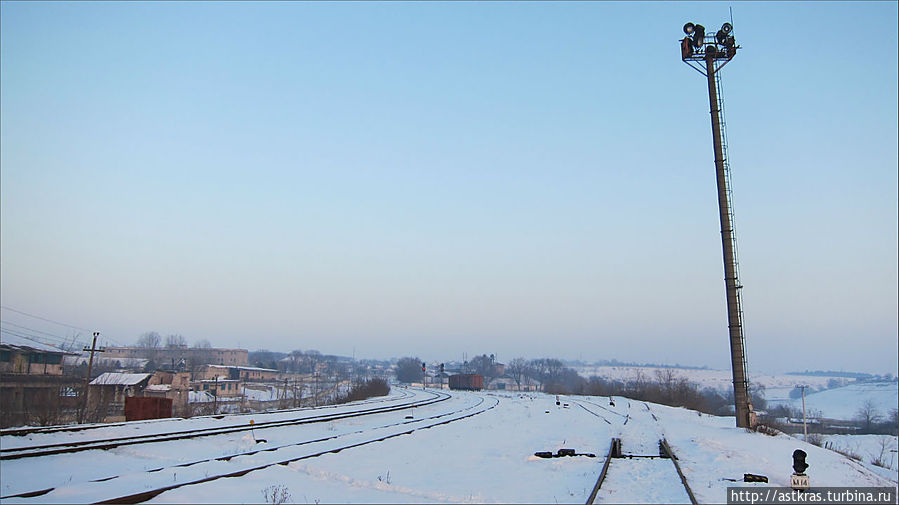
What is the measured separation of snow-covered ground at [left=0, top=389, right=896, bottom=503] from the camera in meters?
10.9

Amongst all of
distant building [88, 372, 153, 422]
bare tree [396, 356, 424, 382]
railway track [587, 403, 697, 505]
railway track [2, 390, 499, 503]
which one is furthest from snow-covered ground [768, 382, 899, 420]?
railway track [2, 390, 499, 503]

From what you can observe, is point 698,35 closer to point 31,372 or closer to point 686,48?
point 686,48

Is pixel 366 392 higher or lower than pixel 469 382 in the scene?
Result: higher

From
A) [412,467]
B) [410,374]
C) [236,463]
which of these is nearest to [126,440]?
[236,463]

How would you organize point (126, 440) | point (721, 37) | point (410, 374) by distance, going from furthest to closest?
point (410, 374) → point (721, 37) → point (126, 440)

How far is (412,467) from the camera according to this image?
1416 cm

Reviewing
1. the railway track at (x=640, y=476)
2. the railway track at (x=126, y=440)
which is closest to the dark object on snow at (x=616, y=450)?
the railway track at (x=640, y=476)

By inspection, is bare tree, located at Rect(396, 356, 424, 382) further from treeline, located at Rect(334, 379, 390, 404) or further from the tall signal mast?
the tall signal mast

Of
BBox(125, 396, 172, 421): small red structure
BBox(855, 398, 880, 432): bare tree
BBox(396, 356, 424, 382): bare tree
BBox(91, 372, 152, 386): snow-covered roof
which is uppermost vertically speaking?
BBox(125, 396, 172, 421): small red structure

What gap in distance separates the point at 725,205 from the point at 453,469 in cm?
1915

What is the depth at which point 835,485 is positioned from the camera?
41.0 feet

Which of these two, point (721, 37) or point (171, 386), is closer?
point (721, 37)

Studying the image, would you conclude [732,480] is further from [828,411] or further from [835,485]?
[828,411]

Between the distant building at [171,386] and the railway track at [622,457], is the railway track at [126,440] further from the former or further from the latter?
the distant building at [171,386]
